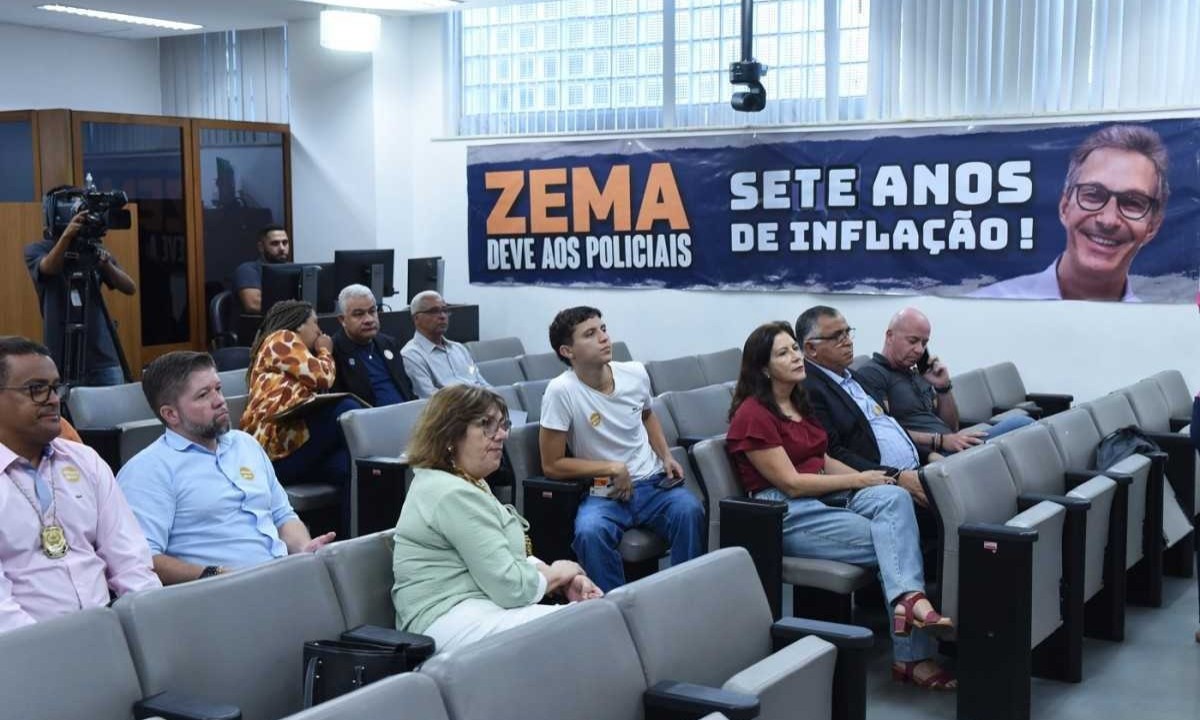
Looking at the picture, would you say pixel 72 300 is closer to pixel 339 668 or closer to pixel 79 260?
pixel 79 260

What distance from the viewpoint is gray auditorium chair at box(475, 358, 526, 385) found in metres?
7.17

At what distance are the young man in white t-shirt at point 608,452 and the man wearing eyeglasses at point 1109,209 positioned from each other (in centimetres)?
358

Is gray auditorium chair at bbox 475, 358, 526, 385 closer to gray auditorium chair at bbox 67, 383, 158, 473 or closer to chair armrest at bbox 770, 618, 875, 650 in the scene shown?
gray auditorium chair at bbox 67, 383, 158, 473

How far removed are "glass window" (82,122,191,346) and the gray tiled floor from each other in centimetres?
603

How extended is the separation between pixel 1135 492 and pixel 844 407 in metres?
1.15

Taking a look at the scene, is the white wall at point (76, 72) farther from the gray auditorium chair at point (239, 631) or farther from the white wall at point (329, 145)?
the gray auditorium chair at point (239, 631)

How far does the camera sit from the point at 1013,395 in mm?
7250

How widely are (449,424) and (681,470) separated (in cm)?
184

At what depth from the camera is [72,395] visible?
557 centimetres

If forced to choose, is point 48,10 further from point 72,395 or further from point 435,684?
point 435,684

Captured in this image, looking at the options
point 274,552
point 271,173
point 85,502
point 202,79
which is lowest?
point 274,552

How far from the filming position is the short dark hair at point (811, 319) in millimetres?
5016

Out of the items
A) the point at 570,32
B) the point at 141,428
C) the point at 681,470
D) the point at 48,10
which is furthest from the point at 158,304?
the point at 681,470

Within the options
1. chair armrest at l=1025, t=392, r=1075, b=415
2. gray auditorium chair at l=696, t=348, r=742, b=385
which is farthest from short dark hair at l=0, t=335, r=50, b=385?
chair armrest at l=1025, t=392, r=1075, b=415
